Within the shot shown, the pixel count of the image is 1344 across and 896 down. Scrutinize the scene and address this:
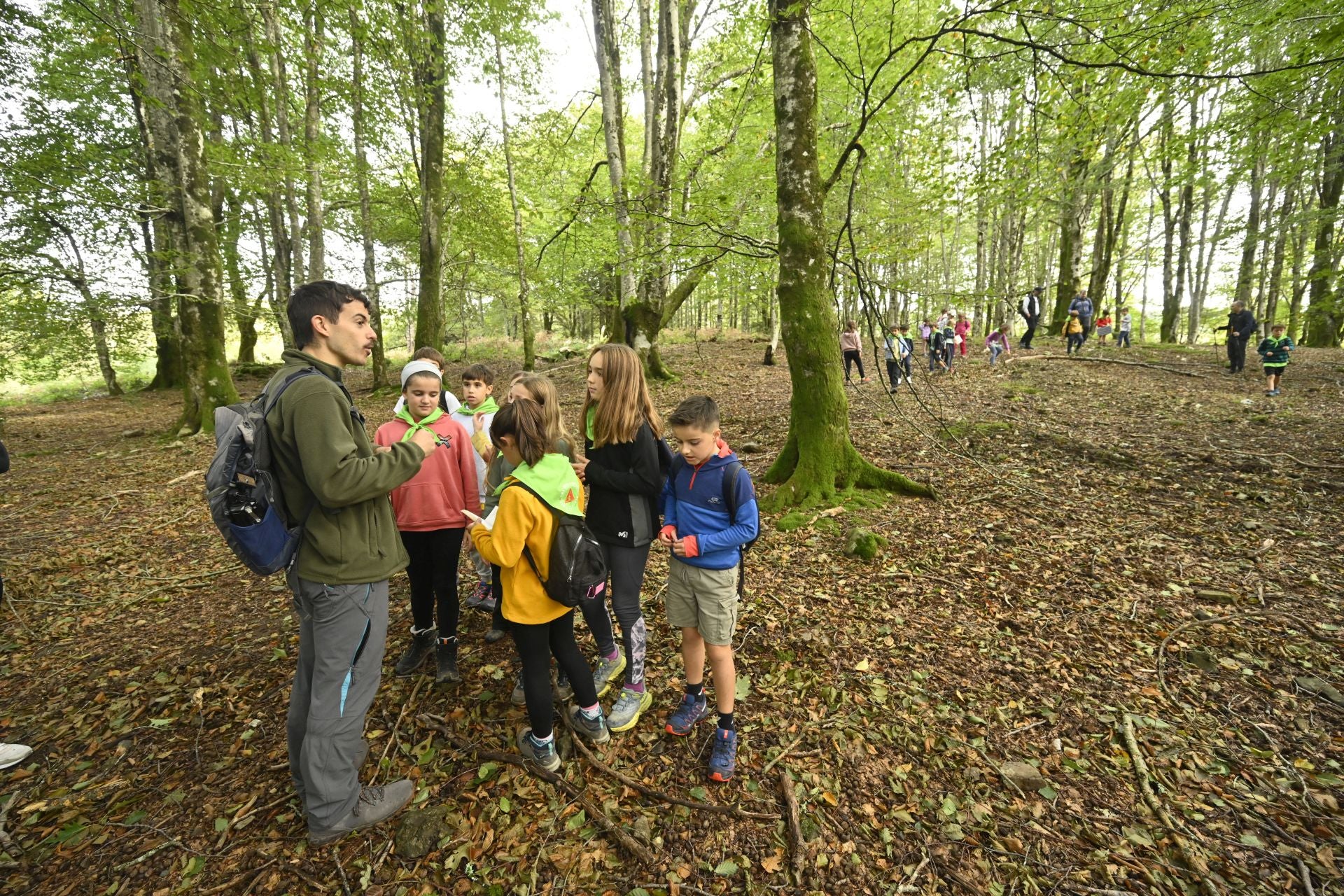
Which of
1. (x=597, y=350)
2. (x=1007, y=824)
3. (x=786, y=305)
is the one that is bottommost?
(x=1007, y=824)

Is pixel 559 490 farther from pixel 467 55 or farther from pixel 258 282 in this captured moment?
pixel 258 282

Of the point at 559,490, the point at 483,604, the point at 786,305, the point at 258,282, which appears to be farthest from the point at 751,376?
the point at 258,282

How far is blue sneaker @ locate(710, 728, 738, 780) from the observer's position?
8.81 feet

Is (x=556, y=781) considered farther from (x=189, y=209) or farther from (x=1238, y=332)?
(x=1238, y=332)

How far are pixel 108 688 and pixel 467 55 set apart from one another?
16.7m

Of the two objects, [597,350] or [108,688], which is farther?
[108,688]

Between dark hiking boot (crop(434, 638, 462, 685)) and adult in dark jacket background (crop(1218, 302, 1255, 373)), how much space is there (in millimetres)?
16202

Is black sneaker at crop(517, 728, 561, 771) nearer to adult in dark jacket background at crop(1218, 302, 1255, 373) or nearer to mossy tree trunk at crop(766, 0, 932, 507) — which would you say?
mossy tree trunk at crop(766, 0, 932, 507)

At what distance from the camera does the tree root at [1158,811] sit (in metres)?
2.11

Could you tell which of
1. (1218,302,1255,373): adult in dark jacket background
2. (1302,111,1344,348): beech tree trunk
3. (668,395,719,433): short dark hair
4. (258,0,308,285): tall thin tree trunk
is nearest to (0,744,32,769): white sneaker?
(668,395,719,433): short dark hair

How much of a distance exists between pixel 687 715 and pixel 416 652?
1.97m

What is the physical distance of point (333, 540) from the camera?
2.18m

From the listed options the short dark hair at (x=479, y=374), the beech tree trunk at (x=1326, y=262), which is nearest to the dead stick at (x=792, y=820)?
the short dark hair at (x=479, y=374)

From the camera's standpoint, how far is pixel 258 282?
62.6 feet
